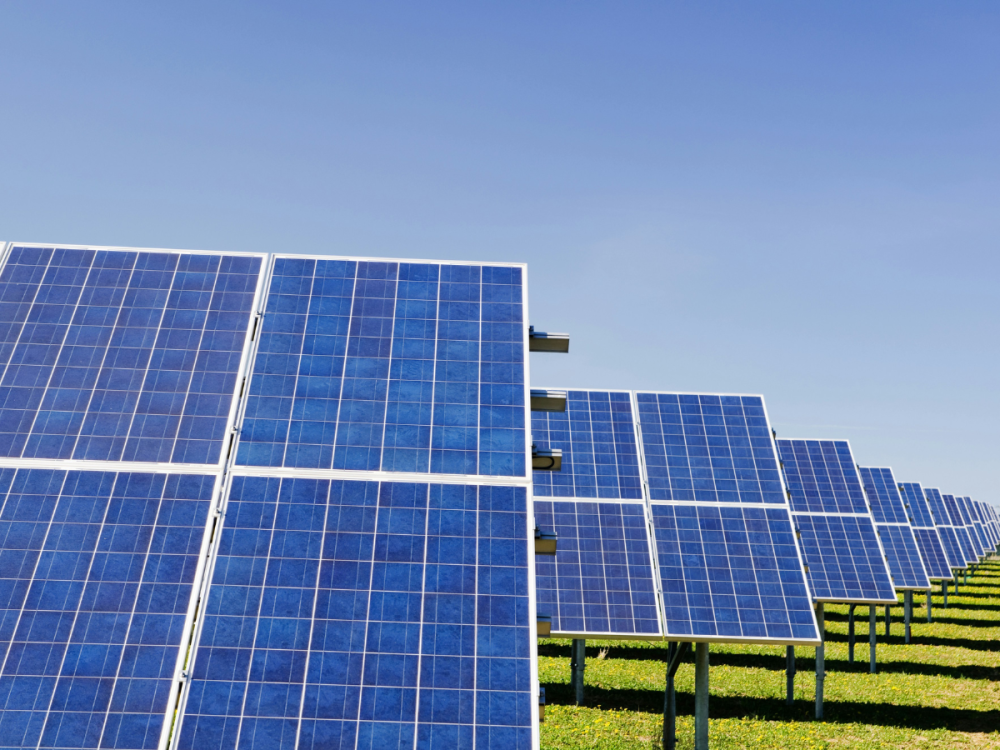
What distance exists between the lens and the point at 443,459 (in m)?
8.86

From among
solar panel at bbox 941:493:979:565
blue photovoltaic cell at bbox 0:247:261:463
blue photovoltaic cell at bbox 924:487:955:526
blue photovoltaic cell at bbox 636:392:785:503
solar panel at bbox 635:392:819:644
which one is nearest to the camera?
blue photovoltaic cell at bbox 0:247:261:463

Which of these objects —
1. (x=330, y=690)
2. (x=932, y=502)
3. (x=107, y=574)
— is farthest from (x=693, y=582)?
(x=932, y=502)

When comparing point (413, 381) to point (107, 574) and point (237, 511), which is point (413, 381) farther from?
point (107, 574)

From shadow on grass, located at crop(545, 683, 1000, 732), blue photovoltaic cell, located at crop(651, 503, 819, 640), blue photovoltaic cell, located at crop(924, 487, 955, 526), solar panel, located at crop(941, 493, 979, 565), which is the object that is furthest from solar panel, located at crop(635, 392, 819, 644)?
solar panel, located at crop(941, 493, 979, 565)

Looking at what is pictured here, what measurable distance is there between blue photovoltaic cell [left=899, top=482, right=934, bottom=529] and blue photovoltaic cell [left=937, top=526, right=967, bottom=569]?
311 cm

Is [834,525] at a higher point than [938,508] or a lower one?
lower

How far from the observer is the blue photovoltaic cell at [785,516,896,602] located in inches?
941

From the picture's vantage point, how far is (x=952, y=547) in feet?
195

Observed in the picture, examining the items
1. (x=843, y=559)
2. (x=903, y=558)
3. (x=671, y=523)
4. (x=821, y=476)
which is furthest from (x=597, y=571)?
(x=903, y=558)

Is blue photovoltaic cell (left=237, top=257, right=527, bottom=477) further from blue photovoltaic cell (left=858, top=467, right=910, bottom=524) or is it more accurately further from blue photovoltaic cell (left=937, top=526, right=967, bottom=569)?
blue photovoltaic cell (left=937, top=526, right=967, bottom=569)

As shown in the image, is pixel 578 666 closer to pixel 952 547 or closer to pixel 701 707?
pixel 701 707

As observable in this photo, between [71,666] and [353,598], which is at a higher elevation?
[353,598]

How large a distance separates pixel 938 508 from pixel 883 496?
33910 mm

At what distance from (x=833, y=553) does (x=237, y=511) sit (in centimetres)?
2261
